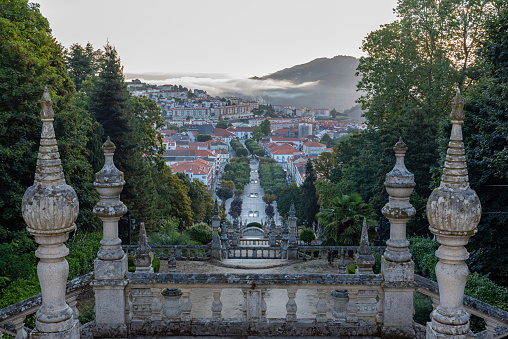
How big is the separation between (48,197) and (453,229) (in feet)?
13.0

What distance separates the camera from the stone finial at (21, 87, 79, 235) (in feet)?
15.2

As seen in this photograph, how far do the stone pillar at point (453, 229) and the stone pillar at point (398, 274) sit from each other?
1.29 metres

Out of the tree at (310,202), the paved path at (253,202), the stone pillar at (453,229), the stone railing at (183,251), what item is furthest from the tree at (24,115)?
the paved path at (253,202)

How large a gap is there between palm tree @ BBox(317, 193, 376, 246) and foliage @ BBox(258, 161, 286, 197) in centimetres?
7624

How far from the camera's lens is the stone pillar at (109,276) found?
6.02m

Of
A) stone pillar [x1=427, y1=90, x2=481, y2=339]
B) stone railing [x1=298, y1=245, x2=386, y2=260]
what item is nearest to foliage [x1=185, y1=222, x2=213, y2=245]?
stone railing [x1=298, y1=245, x2=386, y2=260]

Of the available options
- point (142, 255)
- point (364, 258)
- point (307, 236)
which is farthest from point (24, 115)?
point (307, 236)

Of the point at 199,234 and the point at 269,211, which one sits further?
the point at 269,211

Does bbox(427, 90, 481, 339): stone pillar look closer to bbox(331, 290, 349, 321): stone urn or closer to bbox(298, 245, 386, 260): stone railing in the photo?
bbox(331, 290, 349, 321): stone urn

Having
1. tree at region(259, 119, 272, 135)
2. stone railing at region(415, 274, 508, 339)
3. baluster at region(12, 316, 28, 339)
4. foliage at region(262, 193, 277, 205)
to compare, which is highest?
stone railing at region(415, 274, 508, 339)

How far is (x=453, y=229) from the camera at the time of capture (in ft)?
14.9

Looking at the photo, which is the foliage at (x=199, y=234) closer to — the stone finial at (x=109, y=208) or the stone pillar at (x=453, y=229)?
the stone finial at (x=109, y=208)

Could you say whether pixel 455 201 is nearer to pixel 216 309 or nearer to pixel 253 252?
pixel 216 309

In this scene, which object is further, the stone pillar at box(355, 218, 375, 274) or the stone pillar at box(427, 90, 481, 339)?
the stone pillar at box(355, 218, 375, 274)
